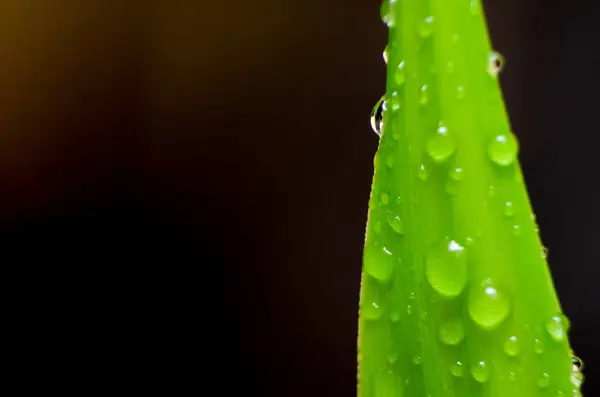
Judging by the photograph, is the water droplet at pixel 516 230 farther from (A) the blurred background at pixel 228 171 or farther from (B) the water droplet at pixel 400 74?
(A) the blurred background at pixel 228 171

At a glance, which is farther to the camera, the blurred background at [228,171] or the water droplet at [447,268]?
the blurred background at [228,171]

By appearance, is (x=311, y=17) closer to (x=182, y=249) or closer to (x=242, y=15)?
(x=242, y=15)

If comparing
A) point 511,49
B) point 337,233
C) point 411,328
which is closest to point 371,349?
point 411,328

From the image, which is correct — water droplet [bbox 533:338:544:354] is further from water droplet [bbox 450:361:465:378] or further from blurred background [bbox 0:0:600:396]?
blurred background [bbox 0:0:600:396]

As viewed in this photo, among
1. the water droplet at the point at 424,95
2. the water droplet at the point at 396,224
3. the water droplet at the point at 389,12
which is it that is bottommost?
the water droplet at the point at 396,224

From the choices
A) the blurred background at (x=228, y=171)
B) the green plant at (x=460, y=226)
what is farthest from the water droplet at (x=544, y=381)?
the blurred background at (x=228, y=171)

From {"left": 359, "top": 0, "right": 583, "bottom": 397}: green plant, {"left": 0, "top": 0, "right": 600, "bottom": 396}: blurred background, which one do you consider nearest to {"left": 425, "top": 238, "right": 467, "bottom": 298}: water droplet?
{"left": 359, "top": 0, "right": 583, "bottom": 397}: green plant

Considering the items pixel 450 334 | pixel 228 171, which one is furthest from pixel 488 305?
pixel 228 171

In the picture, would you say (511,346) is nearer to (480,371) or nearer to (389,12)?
(480,371)
